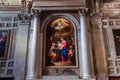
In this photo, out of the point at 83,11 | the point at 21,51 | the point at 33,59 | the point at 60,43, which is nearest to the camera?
the point at 33,59

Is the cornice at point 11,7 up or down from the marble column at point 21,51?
up

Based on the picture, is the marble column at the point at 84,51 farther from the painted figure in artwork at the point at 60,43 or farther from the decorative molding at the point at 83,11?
the painted figure in artwork at the point at 60,43

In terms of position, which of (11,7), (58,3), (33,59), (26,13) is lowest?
(33,59)

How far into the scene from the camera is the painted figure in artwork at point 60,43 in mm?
9695

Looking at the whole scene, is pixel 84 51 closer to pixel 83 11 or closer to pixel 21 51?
pixel 83 11

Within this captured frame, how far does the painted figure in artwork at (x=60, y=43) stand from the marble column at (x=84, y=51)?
47 centimetres

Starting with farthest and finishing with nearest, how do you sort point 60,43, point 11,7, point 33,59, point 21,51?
point 11,7, point 60,43, point 21,51, point 33,59

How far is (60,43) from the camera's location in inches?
400

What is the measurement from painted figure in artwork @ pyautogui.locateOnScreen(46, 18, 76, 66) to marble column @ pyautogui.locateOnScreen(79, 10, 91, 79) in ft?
1.54

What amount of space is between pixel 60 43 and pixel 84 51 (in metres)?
1.29

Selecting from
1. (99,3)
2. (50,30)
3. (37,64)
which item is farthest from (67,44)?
(99,3)

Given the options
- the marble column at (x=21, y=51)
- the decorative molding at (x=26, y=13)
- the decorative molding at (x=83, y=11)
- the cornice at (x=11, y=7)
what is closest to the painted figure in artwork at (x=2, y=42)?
the marble column at (x=21, y=51)

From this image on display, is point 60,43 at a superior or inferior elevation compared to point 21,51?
superior

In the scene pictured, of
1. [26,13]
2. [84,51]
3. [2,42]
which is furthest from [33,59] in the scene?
[26,13]
